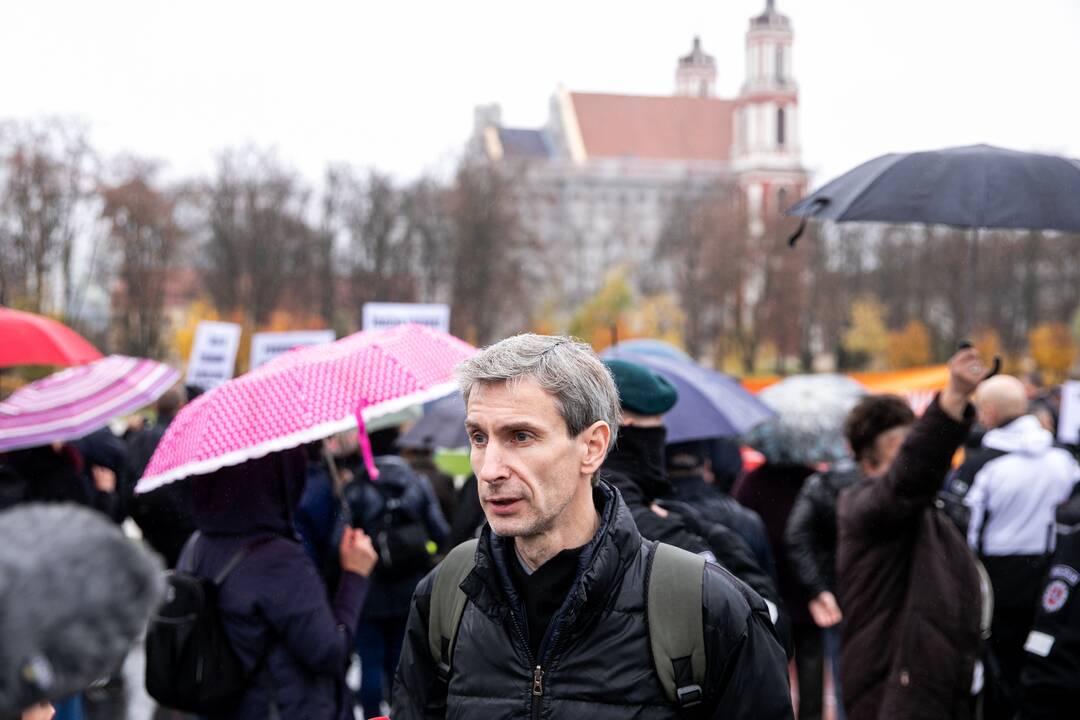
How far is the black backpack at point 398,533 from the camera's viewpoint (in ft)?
18.6

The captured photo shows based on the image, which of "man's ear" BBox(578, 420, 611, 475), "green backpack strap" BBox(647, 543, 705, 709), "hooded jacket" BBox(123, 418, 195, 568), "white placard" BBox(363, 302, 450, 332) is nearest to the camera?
"green backpack strap" BBox(647, 543, 705, 709)

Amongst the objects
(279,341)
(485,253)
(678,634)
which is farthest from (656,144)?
(678,634)

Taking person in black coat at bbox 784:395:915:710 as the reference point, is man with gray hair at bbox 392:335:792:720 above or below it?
above

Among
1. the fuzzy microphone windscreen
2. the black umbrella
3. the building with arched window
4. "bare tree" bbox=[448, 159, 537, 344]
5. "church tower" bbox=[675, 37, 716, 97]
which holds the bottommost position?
"bare tree" bbox=[448, 159, 537, 344]

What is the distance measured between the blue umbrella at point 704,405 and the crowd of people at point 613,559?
0.18 meters

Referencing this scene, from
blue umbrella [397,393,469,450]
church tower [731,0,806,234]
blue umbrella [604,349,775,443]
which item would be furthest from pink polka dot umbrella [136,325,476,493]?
church tower [731,0,806,234]

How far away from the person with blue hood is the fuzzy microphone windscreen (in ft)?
8.69

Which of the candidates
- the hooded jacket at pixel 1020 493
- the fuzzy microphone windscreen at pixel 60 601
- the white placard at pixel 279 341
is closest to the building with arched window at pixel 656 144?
the white placard at pixel 279 341

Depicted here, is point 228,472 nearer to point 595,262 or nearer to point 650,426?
point 650,426

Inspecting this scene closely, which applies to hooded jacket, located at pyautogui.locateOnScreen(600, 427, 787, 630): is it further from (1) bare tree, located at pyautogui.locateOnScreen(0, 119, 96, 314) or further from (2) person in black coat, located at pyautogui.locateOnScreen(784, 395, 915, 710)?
(1) bare tree, located at pyautogui.locateOnScreen(0, 119, 96, 314)

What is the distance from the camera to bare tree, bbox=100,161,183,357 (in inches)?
1993

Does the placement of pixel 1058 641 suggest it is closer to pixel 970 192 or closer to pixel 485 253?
pixel 970 192

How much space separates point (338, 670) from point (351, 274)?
2280 inches

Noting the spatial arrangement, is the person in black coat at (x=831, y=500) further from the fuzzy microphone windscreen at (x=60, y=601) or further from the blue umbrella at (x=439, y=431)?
the fuzzy microphone windscreen at (x=60, y=601)
